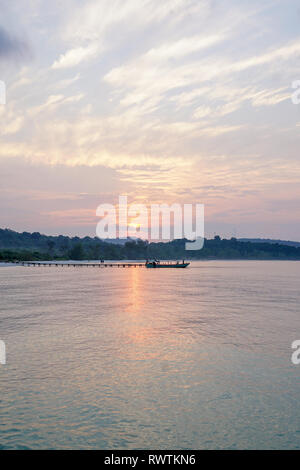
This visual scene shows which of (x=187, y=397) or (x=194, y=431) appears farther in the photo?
(x=187, y=397)

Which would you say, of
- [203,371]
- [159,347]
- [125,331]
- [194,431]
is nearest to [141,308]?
[125,331]

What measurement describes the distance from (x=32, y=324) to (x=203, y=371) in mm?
19171

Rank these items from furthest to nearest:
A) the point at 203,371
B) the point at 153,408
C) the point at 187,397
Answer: the point at 203,371, the point at 187,397, the point at 153,408

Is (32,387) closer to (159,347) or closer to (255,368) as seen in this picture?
(159,347)

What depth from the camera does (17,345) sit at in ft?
88.6

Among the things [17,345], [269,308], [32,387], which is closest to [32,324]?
[17,345]

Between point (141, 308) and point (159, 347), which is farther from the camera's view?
point (141, 308)

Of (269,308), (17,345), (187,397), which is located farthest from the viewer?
(269,308)

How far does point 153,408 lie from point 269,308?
35258 mm

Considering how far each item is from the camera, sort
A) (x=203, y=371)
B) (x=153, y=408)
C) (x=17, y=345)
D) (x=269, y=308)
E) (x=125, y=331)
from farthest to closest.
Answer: (x=269, y=308) < (x=125, y=331) < (x=17, y=345) < (x=203, y=371) < (x=153, y=408)

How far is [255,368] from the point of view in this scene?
74.3 ft

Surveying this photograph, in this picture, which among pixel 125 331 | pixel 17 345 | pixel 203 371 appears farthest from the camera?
pixel 125 331

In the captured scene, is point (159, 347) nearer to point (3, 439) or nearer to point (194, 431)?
point (194, 431)

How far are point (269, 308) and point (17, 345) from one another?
1294 inches
